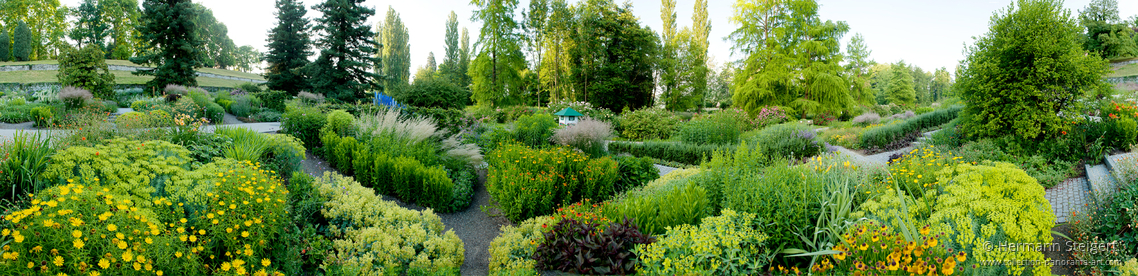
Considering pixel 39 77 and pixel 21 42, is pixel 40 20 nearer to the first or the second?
pixel 21 42

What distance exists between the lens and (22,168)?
3.16 m

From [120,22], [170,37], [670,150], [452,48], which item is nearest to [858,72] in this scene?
[670,150]

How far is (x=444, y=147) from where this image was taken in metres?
6.46

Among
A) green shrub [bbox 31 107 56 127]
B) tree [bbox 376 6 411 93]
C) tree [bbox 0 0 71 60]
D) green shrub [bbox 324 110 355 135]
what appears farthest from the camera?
tree [bbox 376 6 411 93]

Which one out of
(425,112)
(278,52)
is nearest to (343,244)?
(425,112)

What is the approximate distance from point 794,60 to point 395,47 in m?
29.2

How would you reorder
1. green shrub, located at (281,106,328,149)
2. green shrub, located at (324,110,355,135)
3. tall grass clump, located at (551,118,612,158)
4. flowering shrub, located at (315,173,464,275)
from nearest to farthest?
flowering shrub, located at (315,173,464,275), green shrub, located at (324,110,355,135), green shrub, located at (281,106,328,149), tall grass clump, located at (551,118,612,158)

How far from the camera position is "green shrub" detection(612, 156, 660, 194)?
593 cm

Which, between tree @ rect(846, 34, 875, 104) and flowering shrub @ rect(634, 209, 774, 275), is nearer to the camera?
flowering shrub @ rect(634, 209, 774, 275)

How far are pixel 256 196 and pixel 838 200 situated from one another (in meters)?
4.01

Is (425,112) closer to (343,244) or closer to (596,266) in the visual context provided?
(343,244)

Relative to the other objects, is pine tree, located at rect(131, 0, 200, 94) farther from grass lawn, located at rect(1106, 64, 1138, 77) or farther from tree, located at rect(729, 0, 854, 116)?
grass lawn, located at rect(1106, 64, 1138, 77)

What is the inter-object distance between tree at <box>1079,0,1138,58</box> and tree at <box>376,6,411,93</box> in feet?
141

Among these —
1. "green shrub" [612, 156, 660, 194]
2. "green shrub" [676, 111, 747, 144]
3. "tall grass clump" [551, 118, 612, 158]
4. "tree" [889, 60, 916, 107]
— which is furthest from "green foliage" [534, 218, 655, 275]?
"tree" [889, 60, 916, 107]
